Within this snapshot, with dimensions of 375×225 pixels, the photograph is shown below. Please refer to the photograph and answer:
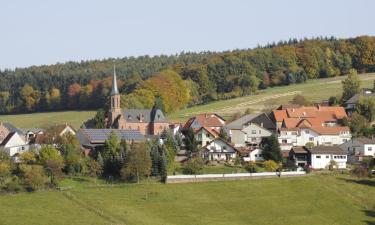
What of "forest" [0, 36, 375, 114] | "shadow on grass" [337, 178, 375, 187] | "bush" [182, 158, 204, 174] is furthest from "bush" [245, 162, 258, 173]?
"forest" [0, 36, 375, 114]

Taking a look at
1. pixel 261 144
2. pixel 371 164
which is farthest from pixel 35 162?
pixel 371 164

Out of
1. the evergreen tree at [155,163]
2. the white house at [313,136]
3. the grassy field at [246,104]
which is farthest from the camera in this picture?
the grassy field at [246,104]

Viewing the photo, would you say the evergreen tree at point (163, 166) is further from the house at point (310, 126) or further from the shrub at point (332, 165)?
the house at point (310, 126)

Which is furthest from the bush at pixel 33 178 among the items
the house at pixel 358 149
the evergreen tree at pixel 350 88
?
the evergreen tree at pixel 350 88

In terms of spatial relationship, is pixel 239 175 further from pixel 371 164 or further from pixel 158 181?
pixel 371 164

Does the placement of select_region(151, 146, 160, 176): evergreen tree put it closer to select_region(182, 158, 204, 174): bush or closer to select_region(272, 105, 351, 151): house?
select_region(182, 158, 204, 174): bush

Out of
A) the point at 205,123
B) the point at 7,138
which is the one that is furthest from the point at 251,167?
the point at 7,138

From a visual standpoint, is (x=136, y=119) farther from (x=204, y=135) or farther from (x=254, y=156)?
(x=254, y=156)
